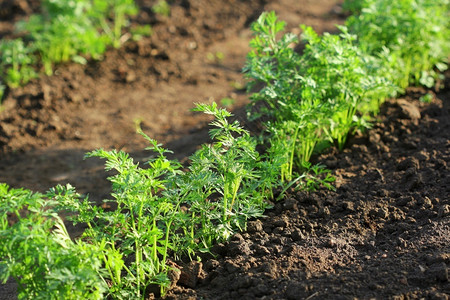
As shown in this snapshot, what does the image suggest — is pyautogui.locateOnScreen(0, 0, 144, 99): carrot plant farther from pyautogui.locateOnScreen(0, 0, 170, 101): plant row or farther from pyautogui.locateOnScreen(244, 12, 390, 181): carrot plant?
pyautogui.locateOnScreen(244, 12, 390, 181): carrot plant

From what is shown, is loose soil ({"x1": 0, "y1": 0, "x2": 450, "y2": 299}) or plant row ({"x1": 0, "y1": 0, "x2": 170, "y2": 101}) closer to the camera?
loose soil ({"x1": 0, "y1": 0, "x2": 450, "y2": 299})

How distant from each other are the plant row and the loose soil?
18 centimetres

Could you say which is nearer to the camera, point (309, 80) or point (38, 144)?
point (309, 80)

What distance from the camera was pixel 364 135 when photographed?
5.11 metres

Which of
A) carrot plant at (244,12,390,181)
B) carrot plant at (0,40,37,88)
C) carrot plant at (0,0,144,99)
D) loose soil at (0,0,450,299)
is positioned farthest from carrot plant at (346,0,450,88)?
carrot plant at (0,40,37,88)

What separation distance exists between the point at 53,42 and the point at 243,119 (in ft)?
10.1

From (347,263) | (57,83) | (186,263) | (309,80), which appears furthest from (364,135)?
(57,83)

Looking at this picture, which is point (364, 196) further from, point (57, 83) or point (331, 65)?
point (57, 83)

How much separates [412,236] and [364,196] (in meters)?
0.60

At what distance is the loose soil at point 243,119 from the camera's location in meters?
3.42

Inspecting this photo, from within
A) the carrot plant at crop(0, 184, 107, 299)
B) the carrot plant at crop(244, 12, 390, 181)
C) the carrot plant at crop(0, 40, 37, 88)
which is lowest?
the carrot plant at crop(0, 184, 107, 299)

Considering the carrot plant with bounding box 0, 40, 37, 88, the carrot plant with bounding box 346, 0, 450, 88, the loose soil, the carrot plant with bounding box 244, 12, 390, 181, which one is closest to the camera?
the loose soil

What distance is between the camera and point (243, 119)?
5.13m

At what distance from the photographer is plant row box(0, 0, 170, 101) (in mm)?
6691
